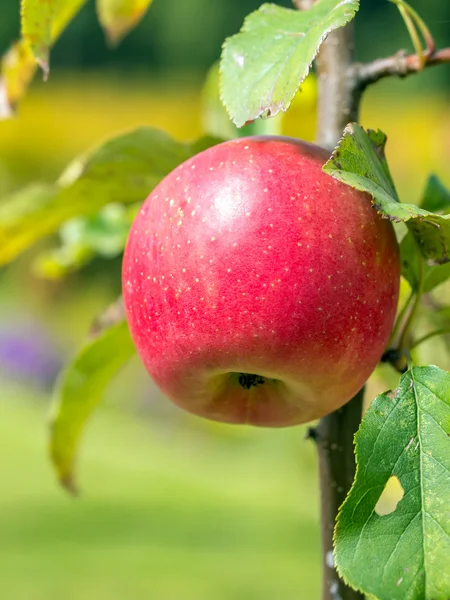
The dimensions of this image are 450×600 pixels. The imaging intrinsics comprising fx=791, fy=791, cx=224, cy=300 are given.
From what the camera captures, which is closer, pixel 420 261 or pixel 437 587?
pixel 437 587

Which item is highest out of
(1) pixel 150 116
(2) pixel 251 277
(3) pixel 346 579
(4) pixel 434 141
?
(2) pixel 251 277

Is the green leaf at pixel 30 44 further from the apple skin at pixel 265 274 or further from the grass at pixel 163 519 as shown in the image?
the grass at pixel 163 519

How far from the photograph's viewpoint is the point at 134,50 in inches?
303

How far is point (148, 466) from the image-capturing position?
313 centimetres

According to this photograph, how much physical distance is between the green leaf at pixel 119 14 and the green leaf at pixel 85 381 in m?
0.26

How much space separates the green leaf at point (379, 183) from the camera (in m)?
0.40

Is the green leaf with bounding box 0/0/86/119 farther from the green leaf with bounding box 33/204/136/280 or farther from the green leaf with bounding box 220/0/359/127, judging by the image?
the green leaf with bounding box 33/204/136/280

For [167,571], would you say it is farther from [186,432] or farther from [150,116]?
[150,116]

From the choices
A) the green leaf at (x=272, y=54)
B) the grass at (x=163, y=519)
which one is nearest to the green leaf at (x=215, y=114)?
the green leaf at (x=272, y=54)

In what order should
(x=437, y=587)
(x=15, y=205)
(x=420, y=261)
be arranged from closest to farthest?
(x=437, y=587), (x=420, y=261), (x=15, y=205)

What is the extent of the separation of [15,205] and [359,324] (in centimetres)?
31

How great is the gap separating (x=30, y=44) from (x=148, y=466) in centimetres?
274

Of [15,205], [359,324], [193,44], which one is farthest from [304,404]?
Result: [193,44]

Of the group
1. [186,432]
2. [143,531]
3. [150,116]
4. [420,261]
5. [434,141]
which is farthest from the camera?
[150,116]
